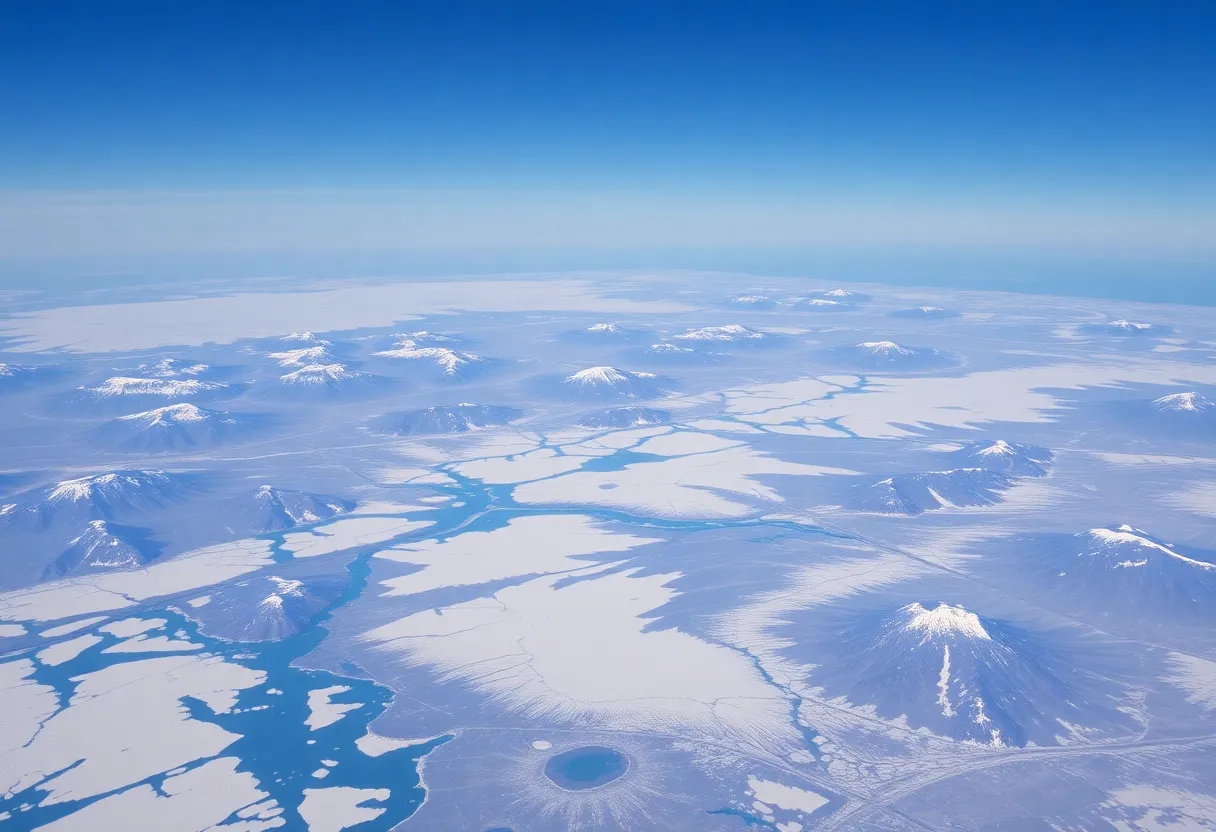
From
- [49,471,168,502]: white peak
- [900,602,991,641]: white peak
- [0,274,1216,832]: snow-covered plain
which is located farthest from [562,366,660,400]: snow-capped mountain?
[900,602,991,641]: white peak

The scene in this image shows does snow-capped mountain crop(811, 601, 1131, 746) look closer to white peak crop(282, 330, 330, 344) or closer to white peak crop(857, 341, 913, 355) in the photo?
white peak crop(857, 341, 913, 355)

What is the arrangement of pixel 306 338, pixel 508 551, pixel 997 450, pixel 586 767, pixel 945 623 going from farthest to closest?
pixel 306 338 < pixel 997 450 < pixel 508 551 < pixel 945 623 < pixel 586 767

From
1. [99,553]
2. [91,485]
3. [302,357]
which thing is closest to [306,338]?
[302,357]

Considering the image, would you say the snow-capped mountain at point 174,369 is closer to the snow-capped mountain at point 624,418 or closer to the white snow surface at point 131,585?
the snow-capped mountain at point 624,418

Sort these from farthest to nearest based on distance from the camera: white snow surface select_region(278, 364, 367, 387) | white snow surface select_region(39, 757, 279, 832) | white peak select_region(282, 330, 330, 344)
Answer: white peak select_region(282, 330, 330, 344) → white snow surface select_region(278, 364, 367, 387) → white snow surface select_region(39, 757, 279, 832)

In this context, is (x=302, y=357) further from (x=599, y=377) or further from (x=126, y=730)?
(x=126, y=730)

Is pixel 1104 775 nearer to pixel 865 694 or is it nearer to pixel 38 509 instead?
pixel 865 694

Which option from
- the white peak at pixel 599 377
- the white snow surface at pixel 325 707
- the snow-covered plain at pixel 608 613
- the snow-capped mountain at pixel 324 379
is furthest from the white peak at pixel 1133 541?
the snow-capped mountain at pixel 324 379
